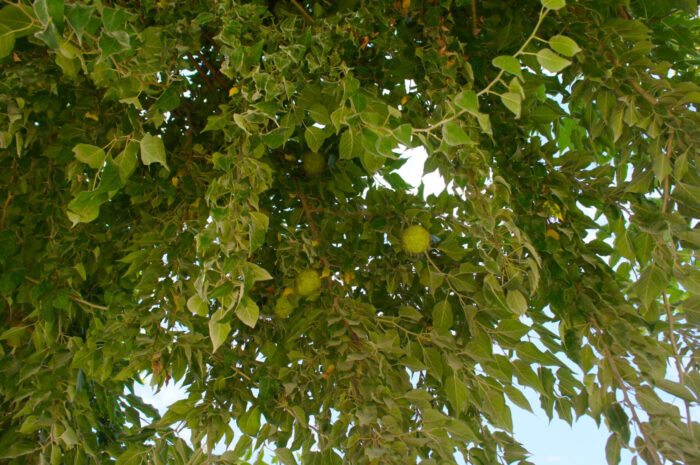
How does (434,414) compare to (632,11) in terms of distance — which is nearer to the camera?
(434,414)

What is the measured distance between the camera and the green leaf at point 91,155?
0.60m

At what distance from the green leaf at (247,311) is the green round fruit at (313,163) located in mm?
429

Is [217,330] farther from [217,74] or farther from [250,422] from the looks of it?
[217,74]

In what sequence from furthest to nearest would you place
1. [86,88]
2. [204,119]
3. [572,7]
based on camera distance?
[204,119]
[86,88]
[572,7]

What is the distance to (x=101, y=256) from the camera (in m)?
1.09

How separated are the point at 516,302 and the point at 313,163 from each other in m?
0.47

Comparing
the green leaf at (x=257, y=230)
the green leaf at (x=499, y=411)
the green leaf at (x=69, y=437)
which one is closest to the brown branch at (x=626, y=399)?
the green leaf at (x=499, y=411)

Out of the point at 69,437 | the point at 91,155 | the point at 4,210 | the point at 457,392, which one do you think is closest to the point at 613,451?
the point at 457,392

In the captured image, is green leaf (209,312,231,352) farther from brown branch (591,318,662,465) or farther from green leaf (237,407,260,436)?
brown branch (591,318,662,465)

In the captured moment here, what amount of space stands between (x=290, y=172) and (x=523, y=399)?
1.92 ft

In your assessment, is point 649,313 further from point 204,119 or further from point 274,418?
point 204,119

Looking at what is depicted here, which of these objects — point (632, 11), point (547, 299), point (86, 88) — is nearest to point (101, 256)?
point (86, 88)

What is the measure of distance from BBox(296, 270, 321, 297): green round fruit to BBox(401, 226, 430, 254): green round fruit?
152mm

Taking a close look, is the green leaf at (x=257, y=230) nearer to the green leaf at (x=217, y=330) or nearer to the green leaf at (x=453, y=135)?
the green leaf at (x=217, y=330)
